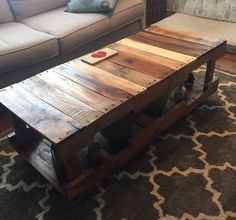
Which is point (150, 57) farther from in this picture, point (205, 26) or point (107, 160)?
point (205, 26)

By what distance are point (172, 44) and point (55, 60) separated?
0.89 metres

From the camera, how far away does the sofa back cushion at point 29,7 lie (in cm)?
239

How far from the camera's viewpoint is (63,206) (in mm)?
1345

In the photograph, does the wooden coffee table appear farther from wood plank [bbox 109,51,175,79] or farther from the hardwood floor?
the hardwood floor

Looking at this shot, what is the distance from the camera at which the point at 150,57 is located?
1.59 m

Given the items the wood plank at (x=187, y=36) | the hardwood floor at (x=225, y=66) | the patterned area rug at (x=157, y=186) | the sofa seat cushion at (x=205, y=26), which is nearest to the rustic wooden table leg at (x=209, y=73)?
the wood plank at (x=187, y=36)

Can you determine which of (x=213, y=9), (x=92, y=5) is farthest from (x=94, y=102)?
(x=213, y=9)

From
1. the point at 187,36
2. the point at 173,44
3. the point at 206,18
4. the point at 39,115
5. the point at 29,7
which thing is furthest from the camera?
the point at 206,18

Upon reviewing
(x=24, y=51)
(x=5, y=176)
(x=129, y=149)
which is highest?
(x=24, y=51)

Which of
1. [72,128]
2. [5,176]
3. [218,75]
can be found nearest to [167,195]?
[72,128]

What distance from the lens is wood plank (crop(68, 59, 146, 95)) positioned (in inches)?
52.9

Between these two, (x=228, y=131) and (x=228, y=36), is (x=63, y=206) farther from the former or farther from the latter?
(x=228, y=36)

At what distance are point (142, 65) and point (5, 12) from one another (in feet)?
4.66

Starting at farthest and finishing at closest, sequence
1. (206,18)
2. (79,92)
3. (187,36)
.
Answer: (206,18)
(187,36)
(79,92)
